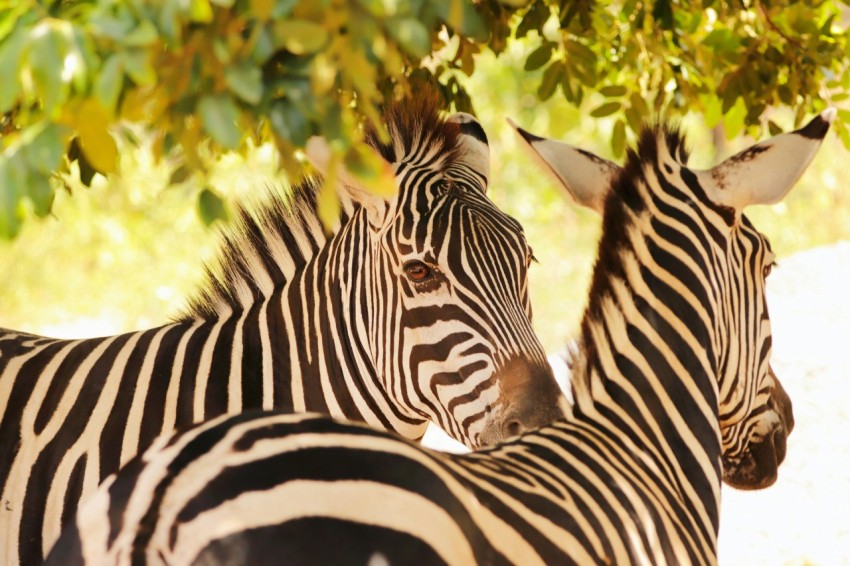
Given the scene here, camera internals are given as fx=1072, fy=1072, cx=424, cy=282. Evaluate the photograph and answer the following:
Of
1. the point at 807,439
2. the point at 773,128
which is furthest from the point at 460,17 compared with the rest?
the point at 807,439

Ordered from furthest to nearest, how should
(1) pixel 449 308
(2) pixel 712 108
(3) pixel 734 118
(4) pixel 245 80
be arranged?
(2) pixel 712 108 → (3) pixel 734 118 → (1) pixel 449 308 → (4) pixel 245 80

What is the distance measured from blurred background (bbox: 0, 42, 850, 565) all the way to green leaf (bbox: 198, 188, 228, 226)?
660cm

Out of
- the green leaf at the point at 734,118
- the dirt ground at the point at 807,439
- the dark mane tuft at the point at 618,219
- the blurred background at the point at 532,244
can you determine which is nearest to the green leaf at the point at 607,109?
the green leaf at the point at 734,118

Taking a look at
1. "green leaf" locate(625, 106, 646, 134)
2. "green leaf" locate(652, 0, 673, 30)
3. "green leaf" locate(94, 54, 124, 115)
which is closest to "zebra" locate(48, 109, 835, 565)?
"green leaf" locate(94, 54, 124, 115)

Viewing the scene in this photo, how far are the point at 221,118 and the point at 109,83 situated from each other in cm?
19

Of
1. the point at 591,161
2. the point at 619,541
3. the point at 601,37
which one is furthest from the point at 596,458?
the point at 601,37

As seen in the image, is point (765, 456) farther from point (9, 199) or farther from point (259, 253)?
point (9, 199)

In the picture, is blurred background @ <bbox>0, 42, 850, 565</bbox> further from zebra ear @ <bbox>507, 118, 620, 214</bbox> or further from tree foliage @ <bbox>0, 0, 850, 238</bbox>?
tree foliage @ <bbox>0, 0, 850, 238</bbox>

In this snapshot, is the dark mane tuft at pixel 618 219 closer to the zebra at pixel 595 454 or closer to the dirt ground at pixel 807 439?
the zebra at pixel 595 454

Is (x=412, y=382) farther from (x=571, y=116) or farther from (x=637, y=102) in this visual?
Answer: (x=571, y=116)

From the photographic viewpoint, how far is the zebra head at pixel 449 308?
139 inches

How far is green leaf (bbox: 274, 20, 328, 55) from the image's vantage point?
1802 mm

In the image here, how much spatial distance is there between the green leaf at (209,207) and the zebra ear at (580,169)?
1.55 meters

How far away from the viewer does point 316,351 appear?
3770mm
